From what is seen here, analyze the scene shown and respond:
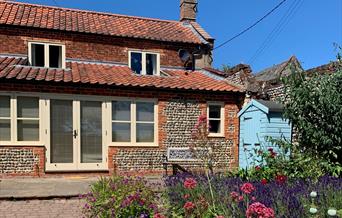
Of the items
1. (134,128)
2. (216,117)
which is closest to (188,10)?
(216,117)

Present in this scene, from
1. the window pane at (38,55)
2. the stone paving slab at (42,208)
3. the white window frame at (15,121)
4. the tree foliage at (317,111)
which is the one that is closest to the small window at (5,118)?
the white window frame at (15,121)

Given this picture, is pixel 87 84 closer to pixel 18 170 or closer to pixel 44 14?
pixel 18 170

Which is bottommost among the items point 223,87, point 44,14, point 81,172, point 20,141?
point 81,172

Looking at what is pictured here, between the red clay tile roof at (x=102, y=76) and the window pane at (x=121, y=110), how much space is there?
829 millimetres

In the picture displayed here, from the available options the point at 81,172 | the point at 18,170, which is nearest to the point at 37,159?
the point at 18,170

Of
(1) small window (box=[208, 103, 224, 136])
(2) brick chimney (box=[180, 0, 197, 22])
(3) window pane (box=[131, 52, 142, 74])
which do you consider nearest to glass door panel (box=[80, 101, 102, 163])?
(3) window pane (box=[131, 52, 142, 74])

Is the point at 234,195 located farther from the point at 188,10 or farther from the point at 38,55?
the point at 188,10

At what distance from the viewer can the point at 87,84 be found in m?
11.8

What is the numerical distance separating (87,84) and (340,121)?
26.9 ft

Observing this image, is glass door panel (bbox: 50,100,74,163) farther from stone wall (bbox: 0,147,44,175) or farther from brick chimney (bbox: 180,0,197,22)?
brick chimney (bbox: 180,0,197,22)

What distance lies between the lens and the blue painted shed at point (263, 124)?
31.4 feet

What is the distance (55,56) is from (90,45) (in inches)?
62.7

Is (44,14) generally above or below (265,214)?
above

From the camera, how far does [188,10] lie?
19000 mm
